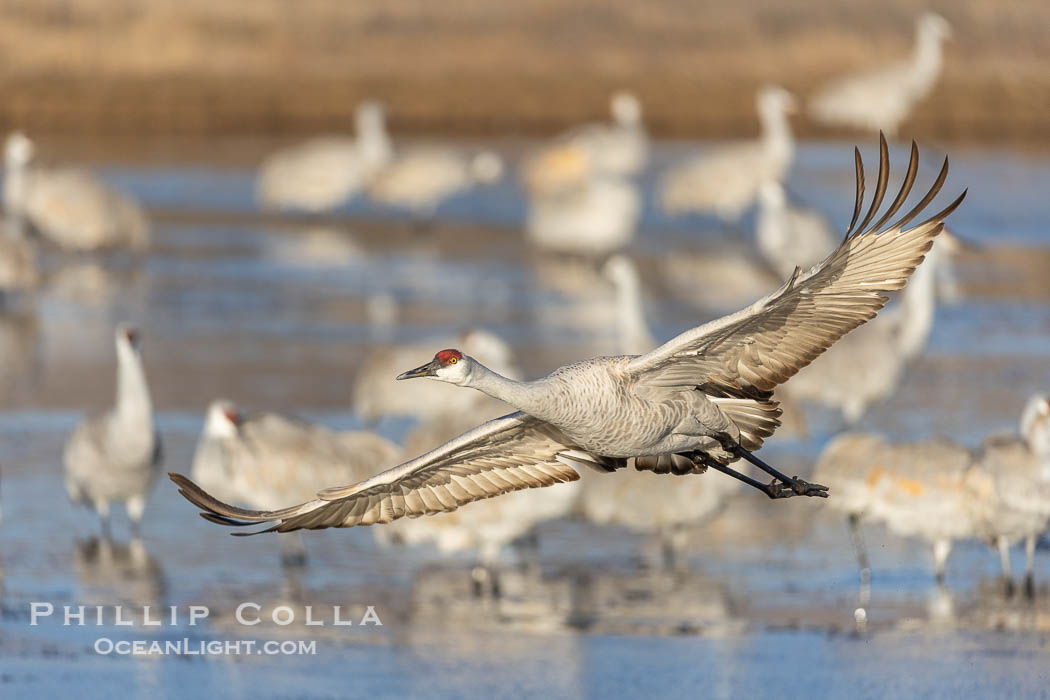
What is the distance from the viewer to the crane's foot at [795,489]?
8180mm

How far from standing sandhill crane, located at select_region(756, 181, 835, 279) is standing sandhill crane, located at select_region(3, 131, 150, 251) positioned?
23.7 ft

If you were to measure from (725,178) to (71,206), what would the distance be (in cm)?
845

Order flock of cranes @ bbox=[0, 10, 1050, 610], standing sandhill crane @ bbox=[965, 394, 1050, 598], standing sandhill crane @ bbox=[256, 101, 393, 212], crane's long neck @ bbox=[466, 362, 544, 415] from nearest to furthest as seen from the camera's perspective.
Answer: crane's long neck @ bbox=[466, 362, 544, 415] → flock of cranes @ bbox=[0, 10, 1050, 610] → standing sandhill crane @ bbox=[965, 394, 1050, 598] → standing sandhill crane @ bbox=[256, 101, 393, 212]

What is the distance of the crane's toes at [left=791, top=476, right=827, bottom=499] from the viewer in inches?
322

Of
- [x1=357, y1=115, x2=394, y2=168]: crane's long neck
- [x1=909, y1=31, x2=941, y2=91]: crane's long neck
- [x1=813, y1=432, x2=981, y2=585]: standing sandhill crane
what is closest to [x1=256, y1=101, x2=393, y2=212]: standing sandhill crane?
[x1=357, y1=115, x2=394, y2=168]: crane's long neck

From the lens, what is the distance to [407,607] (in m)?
9.30

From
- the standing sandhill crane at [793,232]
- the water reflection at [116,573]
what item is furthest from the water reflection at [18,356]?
the standing sandhill crane at [793,232]

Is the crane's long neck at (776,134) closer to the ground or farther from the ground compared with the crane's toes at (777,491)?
farther from the ground

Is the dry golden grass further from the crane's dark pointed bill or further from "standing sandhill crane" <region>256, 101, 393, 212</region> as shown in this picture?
the crane's dark pointed bill

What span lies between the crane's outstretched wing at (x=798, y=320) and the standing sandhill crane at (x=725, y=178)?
16475mm

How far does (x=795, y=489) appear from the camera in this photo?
8273 mm

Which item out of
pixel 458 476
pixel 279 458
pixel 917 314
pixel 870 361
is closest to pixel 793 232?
pixel 917 314

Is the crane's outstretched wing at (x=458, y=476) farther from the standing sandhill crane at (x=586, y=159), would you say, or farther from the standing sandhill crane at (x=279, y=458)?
the standing sandhill crane at (x=586, y=159)

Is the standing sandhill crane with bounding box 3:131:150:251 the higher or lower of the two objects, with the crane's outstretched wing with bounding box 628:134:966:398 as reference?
higher
